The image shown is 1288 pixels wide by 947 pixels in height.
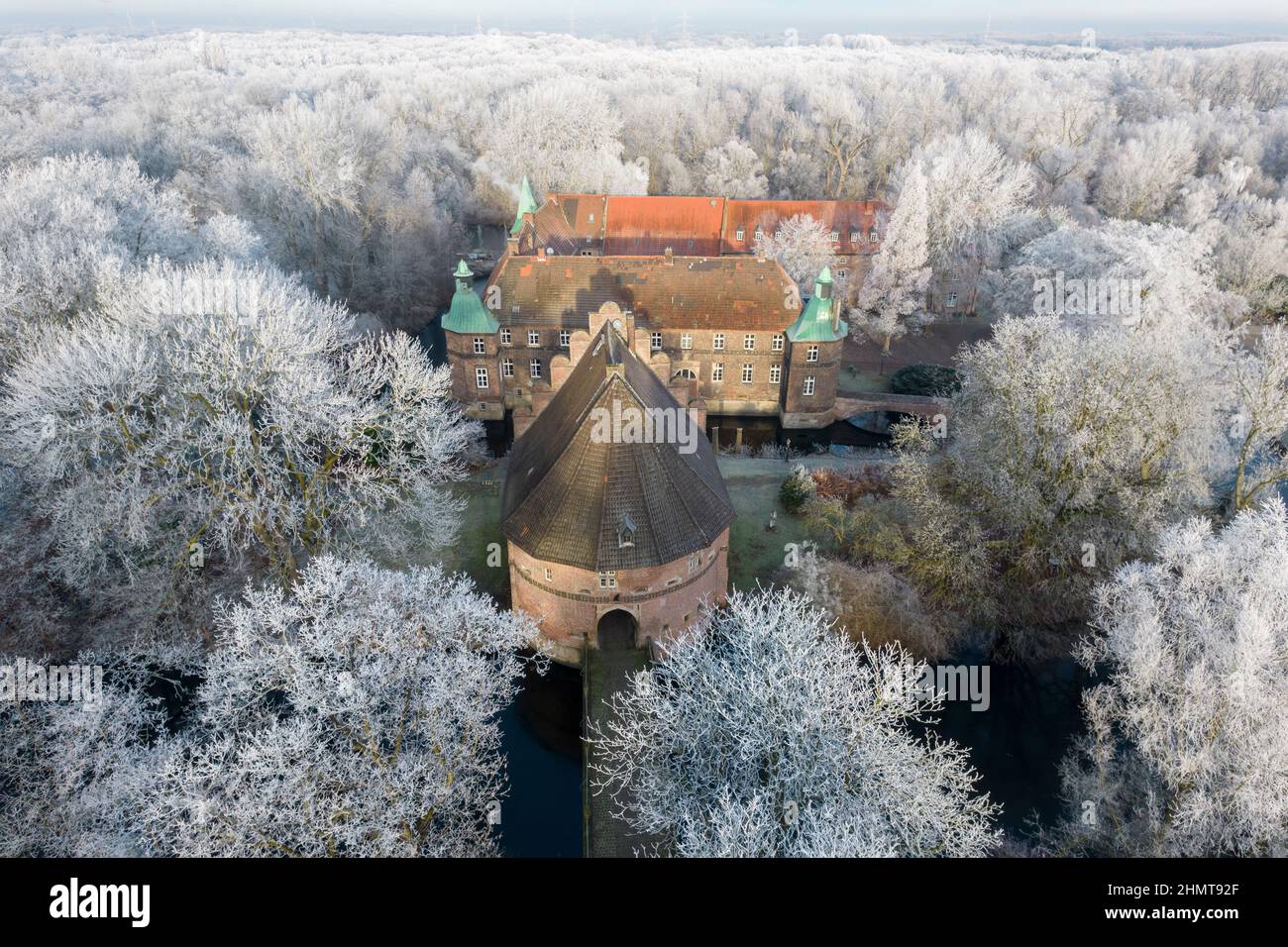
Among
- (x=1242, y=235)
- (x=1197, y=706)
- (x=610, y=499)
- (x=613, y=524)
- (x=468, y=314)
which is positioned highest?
(x=1242, y=235)

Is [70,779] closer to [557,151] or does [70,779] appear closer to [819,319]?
[819,319]

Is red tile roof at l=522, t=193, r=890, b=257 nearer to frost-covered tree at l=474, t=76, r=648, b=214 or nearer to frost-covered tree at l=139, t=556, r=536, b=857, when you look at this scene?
frost-covered tree at l=474, t=76, r=648, b=214

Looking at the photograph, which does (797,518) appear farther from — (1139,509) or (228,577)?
Answer: (228,577)

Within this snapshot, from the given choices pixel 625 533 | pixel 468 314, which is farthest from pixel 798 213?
pixel 625 533

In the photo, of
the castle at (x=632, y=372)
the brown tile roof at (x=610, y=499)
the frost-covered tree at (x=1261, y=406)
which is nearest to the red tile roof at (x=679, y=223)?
the castle at (x=632, y=372)

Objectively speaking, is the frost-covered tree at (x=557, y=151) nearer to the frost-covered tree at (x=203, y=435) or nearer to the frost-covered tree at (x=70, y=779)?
the frost-covered tree at (x=203, y=435)

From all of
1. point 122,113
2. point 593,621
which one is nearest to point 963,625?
point 593,621

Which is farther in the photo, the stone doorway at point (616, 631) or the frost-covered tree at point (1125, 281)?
the frost-covered tree at point (1125, 281)
